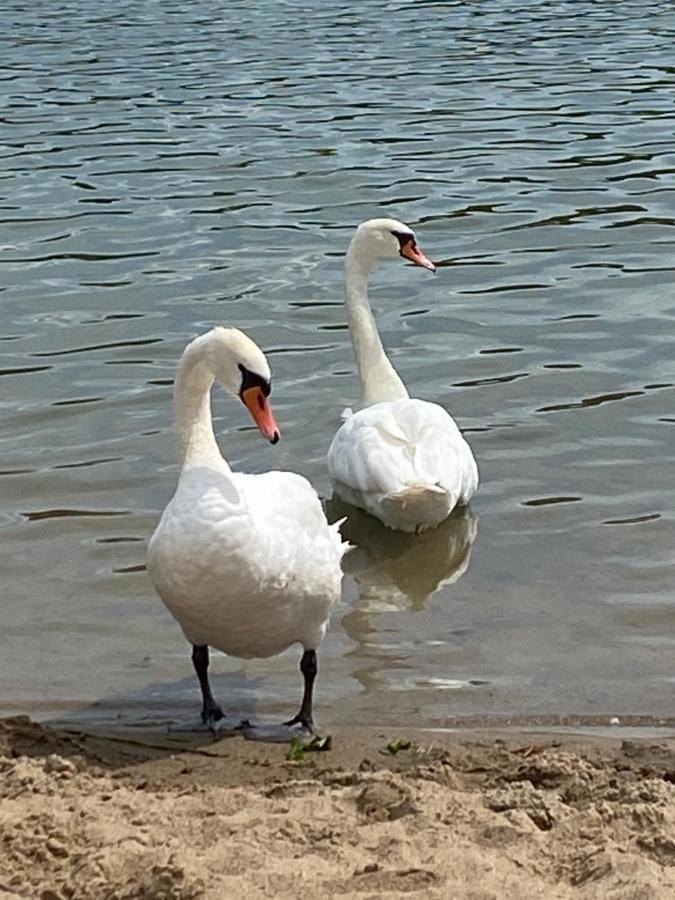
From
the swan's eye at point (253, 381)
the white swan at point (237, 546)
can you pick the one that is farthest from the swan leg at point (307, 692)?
the swan's eye at point (253, 381)

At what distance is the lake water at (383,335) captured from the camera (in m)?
6.69

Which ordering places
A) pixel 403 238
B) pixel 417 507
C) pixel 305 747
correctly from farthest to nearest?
pixel 403 238
pixel 417 507
pixel 305 747

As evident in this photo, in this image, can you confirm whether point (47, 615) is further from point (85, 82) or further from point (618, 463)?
point (85, 82)

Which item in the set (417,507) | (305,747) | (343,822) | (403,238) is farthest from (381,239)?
(343,822)

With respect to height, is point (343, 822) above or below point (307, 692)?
above

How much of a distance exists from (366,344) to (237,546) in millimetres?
3961

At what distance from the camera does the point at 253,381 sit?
5.82 m

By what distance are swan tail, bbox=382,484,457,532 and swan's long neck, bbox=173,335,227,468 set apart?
1.75 m

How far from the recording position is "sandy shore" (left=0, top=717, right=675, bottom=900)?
4.25 meters

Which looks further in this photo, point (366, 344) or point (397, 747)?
point (366, 344)

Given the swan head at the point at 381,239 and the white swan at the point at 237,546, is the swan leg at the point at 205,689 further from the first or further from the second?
the swan head at the point at 381,239

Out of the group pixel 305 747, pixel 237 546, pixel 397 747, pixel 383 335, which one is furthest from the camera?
pixel 383 335

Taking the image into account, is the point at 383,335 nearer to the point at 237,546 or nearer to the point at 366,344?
the point at 366,344

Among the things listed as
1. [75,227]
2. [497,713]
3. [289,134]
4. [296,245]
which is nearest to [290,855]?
[497,713]
